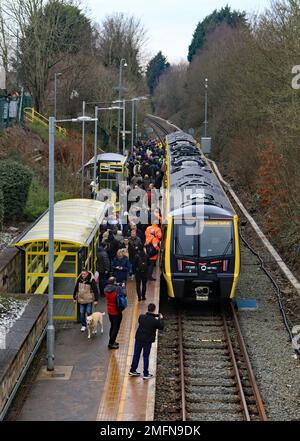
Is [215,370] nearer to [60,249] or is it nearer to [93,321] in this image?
[93,321]

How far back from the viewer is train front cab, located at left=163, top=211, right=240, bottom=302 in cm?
1842

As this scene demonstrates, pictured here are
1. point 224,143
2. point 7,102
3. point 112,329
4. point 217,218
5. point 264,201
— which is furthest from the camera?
point 224,143

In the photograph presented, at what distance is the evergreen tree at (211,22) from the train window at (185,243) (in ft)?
242

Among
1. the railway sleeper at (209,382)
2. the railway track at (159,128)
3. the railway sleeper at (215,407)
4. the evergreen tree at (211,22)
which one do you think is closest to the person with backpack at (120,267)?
the railway sleeper at (209,382)

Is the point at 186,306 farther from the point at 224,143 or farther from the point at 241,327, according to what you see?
the point at 224,143

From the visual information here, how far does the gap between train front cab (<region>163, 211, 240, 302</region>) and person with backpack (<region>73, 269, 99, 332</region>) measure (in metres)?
3.15

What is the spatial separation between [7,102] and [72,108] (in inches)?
696

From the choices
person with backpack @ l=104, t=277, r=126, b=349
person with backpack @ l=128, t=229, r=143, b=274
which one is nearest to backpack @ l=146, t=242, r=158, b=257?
person with backpack @ l=128, t=229, r=143, b=274

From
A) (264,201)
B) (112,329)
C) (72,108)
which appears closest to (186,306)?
(112,329)

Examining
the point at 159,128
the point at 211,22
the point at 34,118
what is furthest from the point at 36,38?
the point at 211,22

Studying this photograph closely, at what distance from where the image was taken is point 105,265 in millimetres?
17812

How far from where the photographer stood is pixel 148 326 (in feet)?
44.0

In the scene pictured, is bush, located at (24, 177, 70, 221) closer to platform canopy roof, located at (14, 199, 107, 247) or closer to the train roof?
platform canopy roof, located at (14, 199, 107, 247)

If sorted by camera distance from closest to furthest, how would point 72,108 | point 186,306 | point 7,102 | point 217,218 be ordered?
point 217,218, point 186,306, point 7,102, point 72,108
